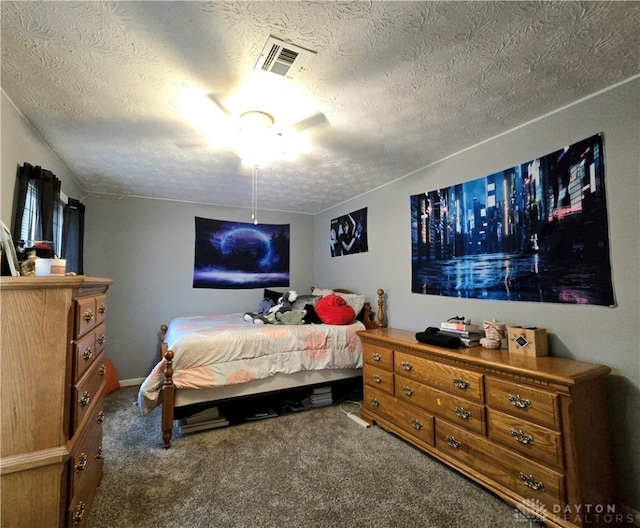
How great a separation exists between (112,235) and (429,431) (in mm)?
4090

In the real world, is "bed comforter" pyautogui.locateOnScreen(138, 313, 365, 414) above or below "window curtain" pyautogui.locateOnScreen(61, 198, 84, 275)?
below

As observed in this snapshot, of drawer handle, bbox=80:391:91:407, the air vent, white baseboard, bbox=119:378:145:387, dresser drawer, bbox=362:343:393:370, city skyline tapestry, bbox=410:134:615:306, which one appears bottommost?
white baseboard, bbox=119:378:145:387

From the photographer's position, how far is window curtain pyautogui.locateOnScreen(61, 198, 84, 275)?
2.93m

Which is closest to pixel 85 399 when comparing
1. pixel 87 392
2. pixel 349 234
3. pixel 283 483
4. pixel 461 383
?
pixel 87 392

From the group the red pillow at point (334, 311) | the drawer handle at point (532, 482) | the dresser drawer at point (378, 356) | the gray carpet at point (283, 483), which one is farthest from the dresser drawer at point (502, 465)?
the red pillow at point (334, 311)

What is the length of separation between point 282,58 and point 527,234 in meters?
1.92

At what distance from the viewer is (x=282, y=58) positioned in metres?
1.44

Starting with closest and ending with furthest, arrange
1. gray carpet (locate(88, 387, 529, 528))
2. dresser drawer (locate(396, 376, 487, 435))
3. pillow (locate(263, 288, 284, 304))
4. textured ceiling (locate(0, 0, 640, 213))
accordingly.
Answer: textured ceiling (locate(0, 0, 640, 213)) < gray carpet (locate(88, 387, 529, 528)) < dresser drawer (locate(396, 376, 487, 435)) < pillow (locate(263, 288, 284, 304))

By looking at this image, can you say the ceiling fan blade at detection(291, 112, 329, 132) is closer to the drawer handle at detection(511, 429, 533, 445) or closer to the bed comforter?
the bed comforter

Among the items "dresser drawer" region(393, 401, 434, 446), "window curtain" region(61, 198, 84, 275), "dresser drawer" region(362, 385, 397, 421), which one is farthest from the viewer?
"window curtain" region(61, 198, 84, 275)

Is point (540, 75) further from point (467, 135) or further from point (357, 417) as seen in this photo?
point (357, 417)

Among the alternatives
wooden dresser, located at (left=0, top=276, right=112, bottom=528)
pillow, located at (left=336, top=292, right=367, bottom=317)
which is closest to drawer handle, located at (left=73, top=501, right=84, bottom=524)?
wooden dresser, located at (left=0, top=276, right=112, bottom=528)

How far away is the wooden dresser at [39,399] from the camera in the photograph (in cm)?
109

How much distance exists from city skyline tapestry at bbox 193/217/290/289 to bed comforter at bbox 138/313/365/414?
1.10 m
